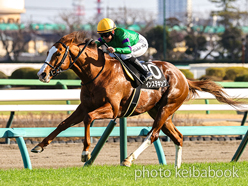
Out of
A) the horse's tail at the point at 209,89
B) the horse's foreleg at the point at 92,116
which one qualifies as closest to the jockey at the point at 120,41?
the horse's foreleg at the point at 92,116

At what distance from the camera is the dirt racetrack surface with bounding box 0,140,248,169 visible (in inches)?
232

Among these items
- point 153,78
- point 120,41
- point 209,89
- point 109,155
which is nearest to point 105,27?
point 120,41

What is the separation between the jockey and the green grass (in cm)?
101

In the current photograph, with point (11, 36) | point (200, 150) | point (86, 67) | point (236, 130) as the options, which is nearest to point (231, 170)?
point (236, 130)

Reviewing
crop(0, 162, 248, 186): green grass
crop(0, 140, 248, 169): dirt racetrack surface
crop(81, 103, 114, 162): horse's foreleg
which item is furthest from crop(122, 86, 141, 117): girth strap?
crop(0, 140, 248, 169): dirt racetrack surface

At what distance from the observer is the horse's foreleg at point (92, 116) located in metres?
4.09

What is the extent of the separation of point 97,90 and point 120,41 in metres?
0.58

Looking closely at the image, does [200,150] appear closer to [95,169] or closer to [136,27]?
[95,169]

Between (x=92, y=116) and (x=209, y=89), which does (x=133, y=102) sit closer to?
(x=92, y=116)

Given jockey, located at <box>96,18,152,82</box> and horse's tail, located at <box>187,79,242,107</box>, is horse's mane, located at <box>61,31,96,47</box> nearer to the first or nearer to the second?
jockey, located at <box>96,18,152,82</box>

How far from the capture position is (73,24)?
50.6 metres

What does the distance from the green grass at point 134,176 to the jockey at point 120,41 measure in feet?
3.32

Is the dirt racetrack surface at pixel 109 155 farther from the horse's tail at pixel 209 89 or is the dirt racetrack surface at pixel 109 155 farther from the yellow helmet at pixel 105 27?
the yellow helmet at pixel 105 27

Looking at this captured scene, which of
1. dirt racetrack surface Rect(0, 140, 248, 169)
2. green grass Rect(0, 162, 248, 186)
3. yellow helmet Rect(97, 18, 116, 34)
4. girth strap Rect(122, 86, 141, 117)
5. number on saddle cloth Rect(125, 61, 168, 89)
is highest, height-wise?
yellow helmet Rect(97, 18, 116, 34)
